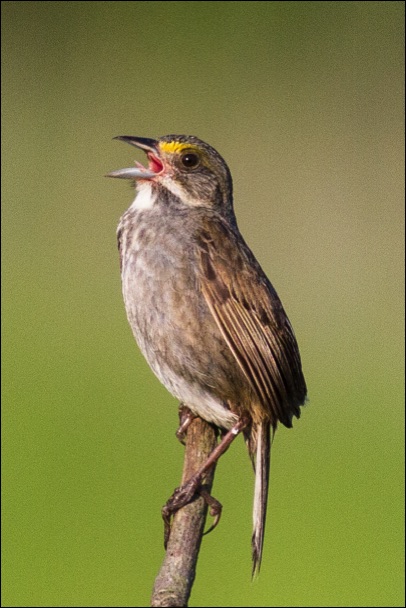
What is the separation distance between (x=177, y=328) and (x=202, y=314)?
0.36 feet

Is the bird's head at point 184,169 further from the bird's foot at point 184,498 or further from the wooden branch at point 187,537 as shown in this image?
the bird's foot at point 184,498

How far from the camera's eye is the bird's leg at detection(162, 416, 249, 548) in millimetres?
4781

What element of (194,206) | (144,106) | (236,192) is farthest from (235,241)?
(144,106)

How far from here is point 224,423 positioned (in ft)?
16.9

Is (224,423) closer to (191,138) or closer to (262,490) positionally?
(262,490)

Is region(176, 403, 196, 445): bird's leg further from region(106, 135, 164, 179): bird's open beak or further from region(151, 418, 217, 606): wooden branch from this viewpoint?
region(106, 135, 164, 179): bird's open beak

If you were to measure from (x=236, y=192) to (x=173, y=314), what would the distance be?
7.88 m

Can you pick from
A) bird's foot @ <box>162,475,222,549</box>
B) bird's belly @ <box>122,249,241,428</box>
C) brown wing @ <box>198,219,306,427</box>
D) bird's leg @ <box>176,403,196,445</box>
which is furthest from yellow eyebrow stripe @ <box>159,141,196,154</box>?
bird's foot @ <box>162,475,222,549</box>

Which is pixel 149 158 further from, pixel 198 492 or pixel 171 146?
pixel 198 492

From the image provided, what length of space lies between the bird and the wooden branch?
0.07 m

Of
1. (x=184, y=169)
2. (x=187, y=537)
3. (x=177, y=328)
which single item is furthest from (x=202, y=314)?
(x=187, y=537)

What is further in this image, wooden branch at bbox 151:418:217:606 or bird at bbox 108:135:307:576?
bird at bbox 108:135:307:576

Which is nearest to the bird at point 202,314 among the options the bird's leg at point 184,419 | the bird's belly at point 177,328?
the bird's belly at point 177,328

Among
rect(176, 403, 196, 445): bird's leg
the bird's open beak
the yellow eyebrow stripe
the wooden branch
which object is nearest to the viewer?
the wooden branch
